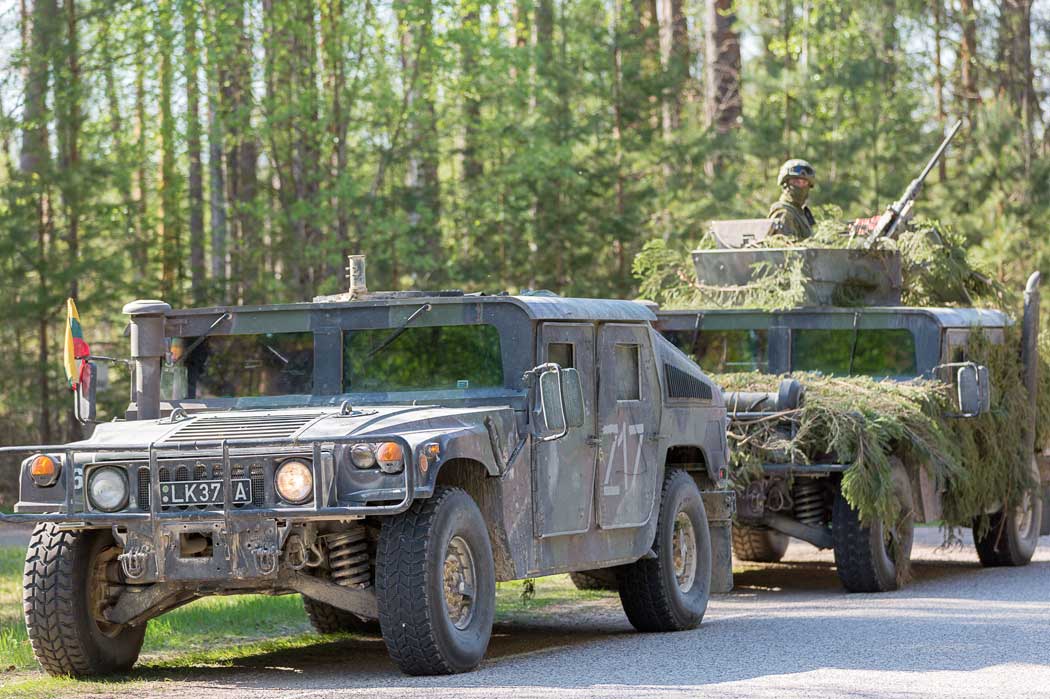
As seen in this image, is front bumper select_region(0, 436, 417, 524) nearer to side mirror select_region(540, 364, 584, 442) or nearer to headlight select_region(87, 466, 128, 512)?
headlight select_region(87, 466, 128, 512)

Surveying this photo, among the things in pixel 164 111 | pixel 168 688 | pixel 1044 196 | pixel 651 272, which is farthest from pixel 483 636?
pixel 1044 196

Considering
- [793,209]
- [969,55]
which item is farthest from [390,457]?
[969,55]

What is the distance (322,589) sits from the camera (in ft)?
27.3

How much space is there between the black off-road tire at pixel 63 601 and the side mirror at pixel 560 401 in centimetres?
221

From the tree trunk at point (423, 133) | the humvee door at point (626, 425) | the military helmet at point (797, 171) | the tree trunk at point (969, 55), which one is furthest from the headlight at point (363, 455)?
the tree trunk at point (969, 55)

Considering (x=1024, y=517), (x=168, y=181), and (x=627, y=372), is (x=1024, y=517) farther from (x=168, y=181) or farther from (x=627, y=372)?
(x=168, y=181)

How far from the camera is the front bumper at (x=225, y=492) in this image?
7.99 metres

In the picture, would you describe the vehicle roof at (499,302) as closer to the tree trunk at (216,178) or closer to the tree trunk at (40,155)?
the tree trunk at (40,155)

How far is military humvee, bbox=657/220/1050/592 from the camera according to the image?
1288 cm

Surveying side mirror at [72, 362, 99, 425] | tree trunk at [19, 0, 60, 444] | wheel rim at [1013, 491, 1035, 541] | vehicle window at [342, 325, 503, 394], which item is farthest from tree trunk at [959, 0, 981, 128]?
side mirror at [72, 362, 99, 425]

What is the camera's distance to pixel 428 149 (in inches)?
1031

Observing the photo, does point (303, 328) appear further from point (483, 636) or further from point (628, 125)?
point (628, 125)

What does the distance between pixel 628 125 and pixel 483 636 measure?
1959 centimetres

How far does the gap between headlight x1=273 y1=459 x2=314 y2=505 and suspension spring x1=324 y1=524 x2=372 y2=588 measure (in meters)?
0.40
